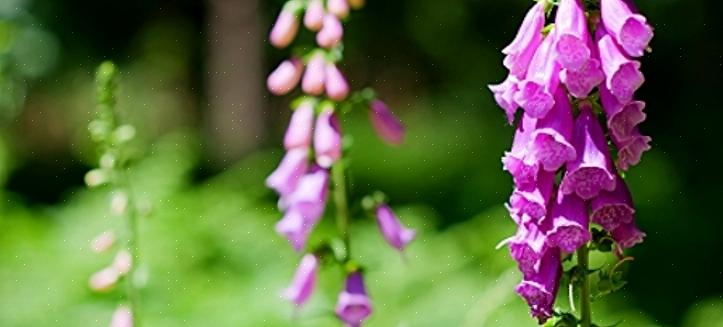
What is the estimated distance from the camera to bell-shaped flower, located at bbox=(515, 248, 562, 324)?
236cm

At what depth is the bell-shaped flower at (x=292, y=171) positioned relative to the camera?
3650 mm

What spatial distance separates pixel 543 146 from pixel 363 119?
22.0m

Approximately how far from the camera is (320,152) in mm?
3570

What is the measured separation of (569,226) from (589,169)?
0.36 feet

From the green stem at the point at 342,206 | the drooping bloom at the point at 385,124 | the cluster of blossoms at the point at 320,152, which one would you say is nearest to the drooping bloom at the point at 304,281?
the cluster of blossoms at the point at 320,152

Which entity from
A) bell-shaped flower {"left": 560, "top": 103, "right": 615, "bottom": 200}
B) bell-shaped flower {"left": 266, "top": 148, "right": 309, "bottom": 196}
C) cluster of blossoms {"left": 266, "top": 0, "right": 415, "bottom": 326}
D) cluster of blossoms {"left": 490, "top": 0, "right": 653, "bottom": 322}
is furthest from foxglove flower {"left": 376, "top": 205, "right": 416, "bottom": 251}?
bell-shaped flower {"left": 560, "top": 103, "right": 615, "bottom": 200}

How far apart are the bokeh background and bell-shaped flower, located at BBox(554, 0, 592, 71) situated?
1.41 metres

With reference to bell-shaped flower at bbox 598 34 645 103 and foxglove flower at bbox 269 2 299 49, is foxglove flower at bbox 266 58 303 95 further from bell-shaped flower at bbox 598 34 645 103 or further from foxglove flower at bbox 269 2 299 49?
bell-shaped flower at bbox 598 34 645 103

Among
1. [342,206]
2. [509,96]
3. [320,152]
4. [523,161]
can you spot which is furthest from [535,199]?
[320,152]

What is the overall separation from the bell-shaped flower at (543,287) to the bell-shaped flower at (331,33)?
136 cm

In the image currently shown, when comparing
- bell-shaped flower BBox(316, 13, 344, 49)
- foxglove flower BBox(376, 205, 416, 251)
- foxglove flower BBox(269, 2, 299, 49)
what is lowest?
foxglove flower BBox(376, 205, 416, 251)

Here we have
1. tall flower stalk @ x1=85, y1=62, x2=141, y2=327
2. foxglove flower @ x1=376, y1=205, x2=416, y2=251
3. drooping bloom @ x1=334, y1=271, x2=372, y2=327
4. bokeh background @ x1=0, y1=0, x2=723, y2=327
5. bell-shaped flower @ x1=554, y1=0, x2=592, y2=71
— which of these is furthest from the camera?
bokeh background @ x1=0, y1=0, x2=723, y2=327

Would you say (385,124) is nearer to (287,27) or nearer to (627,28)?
(287,27)

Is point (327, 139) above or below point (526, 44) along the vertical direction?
above
